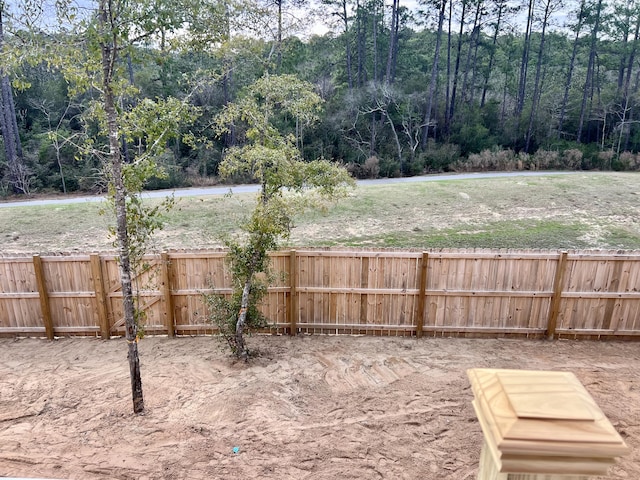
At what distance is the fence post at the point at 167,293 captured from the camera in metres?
8.22

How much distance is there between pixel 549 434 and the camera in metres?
1.08

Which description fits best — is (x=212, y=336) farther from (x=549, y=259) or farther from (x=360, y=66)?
(x=360, y=66)

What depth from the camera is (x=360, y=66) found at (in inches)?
1313

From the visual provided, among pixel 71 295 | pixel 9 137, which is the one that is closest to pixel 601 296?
pixel 71 295

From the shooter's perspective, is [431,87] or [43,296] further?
[431,87]

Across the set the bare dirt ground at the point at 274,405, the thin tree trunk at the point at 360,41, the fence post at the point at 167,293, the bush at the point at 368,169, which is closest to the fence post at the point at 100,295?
the bare dirt ground at the point at 274,405

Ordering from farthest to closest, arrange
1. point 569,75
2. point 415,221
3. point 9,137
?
point 569,75 < point 9,137 < point 415,221

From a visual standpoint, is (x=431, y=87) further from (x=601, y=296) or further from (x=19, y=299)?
(x=19, y=299)

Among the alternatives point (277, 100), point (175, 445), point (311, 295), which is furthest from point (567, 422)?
point (311, 295)

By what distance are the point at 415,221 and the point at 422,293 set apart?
Answer: 788 centimetres

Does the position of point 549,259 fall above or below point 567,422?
below

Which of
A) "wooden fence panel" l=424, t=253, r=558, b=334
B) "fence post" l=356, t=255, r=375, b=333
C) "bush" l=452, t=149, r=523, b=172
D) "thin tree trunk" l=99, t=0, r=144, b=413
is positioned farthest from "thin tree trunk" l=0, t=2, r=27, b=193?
"bush" l=452, t=149, r=523, b=172

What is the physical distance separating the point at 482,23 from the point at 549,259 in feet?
107

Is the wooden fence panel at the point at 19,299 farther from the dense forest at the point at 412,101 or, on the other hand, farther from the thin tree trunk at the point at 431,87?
the thin tree trunk at the point at 431,87
